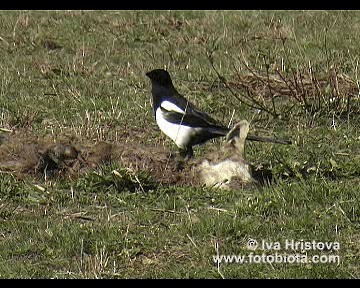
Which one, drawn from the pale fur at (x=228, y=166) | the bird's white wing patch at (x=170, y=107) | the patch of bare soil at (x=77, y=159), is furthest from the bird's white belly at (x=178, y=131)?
the pale fur at (x=228, y=166)

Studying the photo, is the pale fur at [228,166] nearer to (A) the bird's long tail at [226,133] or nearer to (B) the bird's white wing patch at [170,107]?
(A) the bird's long tail at [226,133]

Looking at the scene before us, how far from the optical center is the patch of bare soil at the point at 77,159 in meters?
7.78

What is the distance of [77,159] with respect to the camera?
7.94 meters

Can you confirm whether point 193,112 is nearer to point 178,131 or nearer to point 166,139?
point 178,131

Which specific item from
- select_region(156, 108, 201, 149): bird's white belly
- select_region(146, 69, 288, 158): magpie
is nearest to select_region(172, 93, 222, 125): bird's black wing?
select_region(146, 69, 288, 158): magpie

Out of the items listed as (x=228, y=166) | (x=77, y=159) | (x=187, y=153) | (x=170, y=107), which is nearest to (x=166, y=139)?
(x=170, y=107)

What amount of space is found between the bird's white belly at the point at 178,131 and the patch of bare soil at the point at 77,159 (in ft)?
0.79

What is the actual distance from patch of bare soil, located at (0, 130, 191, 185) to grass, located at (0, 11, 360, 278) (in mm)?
107

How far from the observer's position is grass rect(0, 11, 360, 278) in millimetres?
6324

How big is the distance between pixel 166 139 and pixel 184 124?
2.29 feet

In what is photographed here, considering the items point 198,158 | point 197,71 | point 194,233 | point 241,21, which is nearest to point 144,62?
point 197,71

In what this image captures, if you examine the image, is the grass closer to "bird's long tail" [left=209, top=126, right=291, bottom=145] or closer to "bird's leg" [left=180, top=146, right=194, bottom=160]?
"bird's long tail" [left=209, top=126, right=291, bottom=145]

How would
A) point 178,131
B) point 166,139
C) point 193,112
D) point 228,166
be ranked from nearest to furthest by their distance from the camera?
point 228,166 < point 178,131 < point 193,112 < point 166,139

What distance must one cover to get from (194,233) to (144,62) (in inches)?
227
